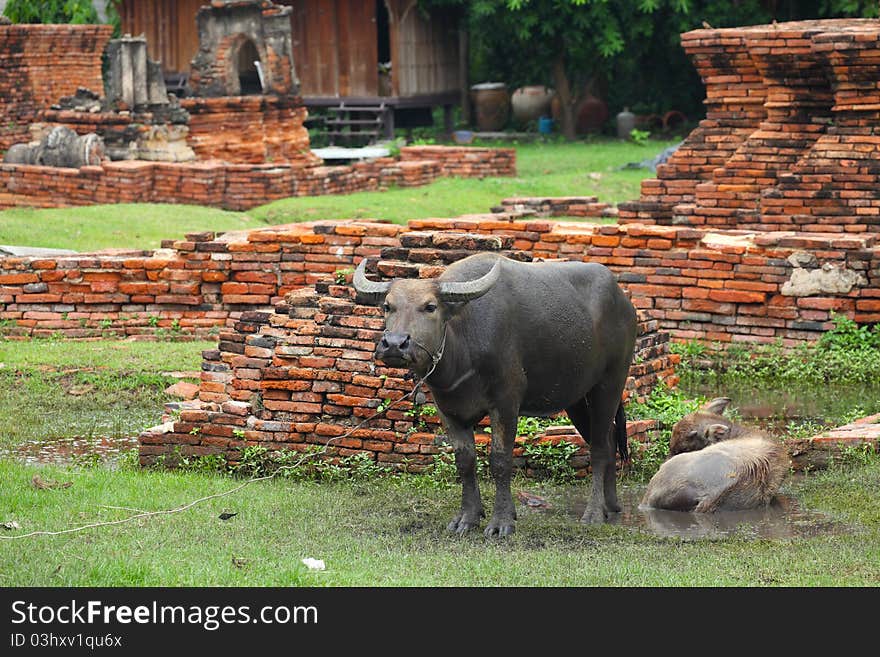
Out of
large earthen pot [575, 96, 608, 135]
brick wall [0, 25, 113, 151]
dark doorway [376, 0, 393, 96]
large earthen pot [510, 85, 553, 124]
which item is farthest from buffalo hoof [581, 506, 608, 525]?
large earthen pot [510, 85, 553, 124]

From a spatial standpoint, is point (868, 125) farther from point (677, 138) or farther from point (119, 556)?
point (677, 138)

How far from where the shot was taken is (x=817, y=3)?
28.4 m

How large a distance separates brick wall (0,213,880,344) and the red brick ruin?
0.02 meters

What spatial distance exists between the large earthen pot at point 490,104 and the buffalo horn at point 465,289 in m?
24.3

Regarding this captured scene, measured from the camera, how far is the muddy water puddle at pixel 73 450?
31.1 ft

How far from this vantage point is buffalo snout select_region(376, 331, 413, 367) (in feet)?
22.7

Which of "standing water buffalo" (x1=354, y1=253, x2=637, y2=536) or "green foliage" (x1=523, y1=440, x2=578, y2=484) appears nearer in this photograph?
Answer: "standing water buffalo" (x1=354, y1=253, x2=637, y2=536)

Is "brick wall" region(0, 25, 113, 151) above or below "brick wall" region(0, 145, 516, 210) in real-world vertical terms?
above

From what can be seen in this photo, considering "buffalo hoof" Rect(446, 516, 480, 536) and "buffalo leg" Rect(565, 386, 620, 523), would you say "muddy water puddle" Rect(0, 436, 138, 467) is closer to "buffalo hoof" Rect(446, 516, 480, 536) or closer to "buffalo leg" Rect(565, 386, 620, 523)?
"buffalo hoof" Rect(446, 516, 480, 536)

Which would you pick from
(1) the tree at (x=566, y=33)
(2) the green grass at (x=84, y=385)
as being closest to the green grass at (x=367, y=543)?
(2) the green grass at (x=84, y=385)

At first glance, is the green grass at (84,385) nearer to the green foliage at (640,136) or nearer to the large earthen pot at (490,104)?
the green foliage at (640,136)

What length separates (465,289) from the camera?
23.7ft

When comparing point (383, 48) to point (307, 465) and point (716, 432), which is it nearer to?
point (307, 465)

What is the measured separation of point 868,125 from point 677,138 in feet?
48.5
